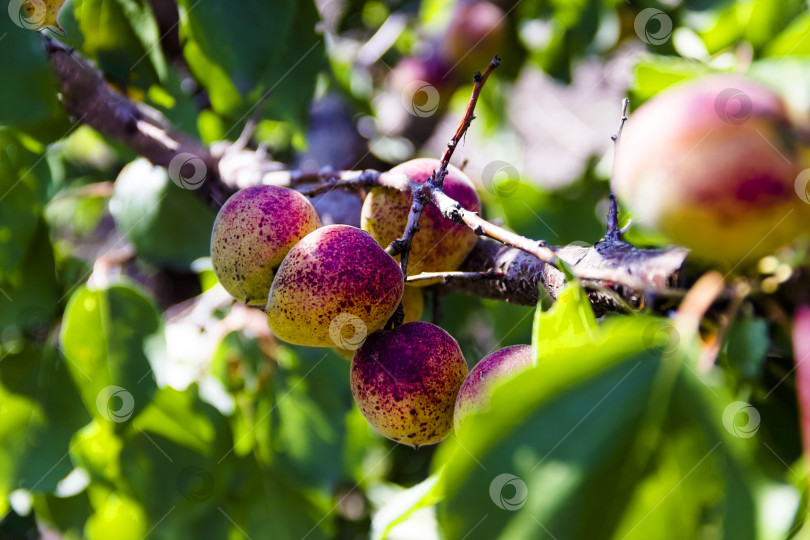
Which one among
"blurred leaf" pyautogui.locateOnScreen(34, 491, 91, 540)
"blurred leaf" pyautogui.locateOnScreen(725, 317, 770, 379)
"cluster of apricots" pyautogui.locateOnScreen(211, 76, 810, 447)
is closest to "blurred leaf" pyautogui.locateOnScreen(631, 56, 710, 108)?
"cluster of apricots" pyautogui.locateOnScreen(211, 76, 810, 447)

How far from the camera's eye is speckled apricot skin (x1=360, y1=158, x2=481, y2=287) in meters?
0.83

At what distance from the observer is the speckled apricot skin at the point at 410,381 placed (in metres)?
0.70

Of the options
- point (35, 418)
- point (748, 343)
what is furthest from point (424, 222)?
point (35, 418)

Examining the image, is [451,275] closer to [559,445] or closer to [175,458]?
[559,445]

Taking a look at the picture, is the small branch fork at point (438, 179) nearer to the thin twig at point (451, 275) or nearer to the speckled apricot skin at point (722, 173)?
the thin twig at point (451, 275)

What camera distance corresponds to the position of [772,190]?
423 mm

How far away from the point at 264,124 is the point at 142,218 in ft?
1.32

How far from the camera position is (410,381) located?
70 centimetres

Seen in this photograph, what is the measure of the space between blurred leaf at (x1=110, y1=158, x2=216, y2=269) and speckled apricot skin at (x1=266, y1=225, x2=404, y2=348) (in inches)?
26.2

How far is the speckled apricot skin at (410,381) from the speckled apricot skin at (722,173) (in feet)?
1.01

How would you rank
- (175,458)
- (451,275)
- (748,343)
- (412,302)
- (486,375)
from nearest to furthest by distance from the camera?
(748,343) < (486,375) < (451,275) < (412,302) < (175,458)

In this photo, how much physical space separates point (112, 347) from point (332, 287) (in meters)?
0.60

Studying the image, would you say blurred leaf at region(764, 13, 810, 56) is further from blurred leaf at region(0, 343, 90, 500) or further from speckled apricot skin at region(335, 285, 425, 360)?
blurred leaf at region(0, 343, 90, 500)

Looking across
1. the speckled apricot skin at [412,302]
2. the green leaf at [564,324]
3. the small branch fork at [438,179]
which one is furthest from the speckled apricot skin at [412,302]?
the green leaf at [564,324]
